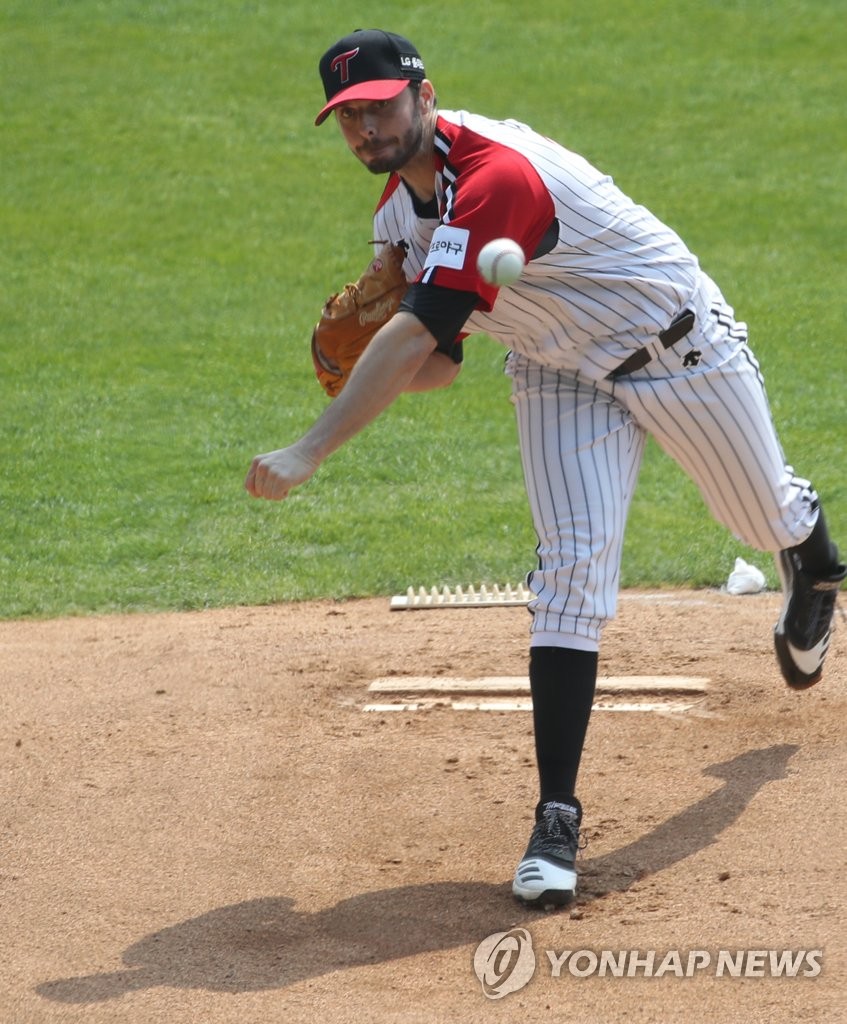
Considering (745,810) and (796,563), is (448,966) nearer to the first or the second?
(745,810)

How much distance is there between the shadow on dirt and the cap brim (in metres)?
1.64

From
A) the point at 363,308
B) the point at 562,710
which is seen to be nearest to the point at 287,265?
the point at 363,308

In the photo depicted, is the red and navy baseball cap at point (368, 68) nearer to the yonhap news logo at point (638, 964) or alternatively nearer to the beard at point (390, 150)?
the beard at point (390, 150)

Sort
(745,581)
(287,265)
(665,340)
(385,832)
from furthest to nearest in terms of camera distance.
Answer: (287,265)
(745,581)
(385,832)
(665,340)

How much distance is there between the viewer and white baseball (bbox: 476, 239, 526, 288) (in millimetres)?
2711

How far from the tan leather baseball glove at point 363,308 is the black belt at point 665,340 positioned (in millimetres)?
551

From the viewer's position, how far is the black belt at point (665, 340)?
10.6 feet

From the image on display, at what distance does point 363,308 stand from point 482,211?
25.3 inches

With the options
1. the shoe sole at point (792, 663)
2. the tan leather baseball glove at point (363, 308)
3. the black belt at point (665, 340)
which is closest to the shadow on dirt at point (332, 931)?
the shoe sole at point (792, 663)

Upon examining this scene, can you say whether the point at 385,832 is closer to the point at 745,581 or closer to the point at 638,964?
the point at 638,964

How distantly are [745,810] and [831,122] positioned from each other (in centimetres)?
868

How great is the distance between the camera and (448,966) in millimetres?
2752

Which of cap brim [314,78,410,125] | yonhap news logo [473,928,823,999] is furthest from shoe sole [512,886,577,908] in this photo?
cap brim [314,78,410,125]

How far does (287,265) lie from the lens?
30.1 ft
